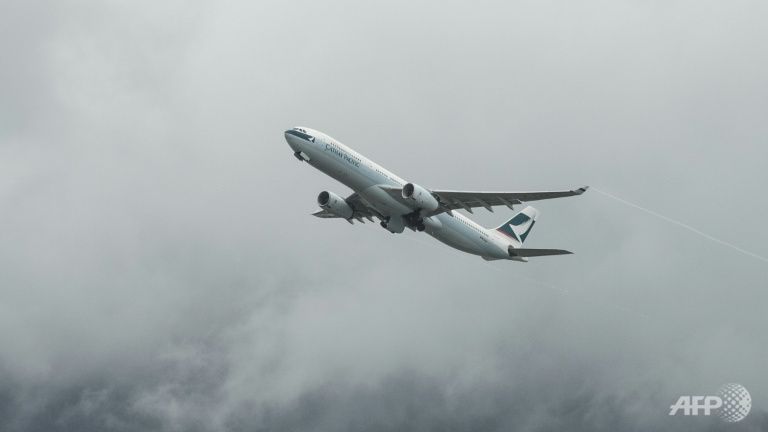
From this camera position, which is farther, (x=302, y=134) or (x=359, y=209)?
(x=359, y=209)

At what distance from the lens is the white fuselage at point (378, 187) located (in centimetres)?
7000

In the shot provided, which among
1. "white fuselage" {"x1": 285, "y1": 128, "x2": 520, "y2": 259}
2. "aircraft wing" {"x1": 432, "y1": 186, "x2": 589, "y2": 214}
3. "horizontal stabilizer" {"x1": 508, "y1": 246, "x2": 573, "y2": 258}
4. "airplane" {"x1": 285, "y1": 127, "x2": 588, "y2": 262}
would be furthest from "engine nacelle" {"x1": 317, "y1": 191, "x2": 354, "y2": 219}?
"horizontal stabilizer" {"x1": 508, "y1": 246, "x2": 573, "y2": 258}

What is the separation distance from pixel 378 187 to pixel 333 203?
7962 mm

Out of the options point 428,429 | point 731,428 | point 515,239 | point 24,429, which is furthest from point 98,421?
point 731,428

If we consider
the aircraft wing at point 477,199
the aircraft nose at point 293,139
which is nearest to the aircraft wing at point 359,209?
the aircraft wing at point 477,199

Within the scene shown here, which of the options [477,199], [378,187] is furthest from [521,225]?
[378,187]

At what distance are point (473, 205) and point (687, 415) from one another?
40597mm

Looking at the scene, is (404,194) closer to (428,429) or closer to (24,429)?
(428,429)

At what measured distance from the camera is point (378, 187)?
72375 mm

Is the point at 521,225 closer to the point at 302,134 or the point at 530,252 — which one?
the point at 530,252

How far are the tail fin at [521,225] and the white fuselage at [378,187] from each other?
4.18 meters

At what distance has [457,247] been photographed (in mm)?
79062

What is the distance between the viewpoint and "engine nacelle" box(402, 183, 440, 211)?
237 feet

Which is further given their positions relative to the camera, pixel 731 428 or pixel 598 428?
pixel 731 428
